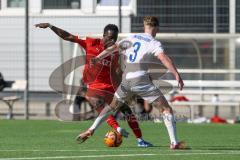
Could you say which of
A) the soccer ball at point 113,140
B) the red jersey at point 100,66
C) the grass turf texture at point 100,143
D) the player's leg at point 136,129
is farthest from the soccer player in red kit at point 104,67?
the grass turf texture at point 100,143

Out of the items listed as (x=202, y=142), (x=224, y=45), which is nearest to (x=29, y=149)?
(x=202, y=142)

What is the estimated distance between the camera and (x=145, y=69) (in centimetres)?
Result: 1397

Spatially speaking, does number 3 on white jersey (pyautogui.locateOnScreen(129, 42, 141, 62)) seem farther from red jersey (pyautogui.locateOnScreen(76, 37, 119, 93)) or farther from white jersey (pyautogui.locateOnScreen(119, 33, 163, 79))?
red jersey (pyautogui.locateOnScreen(76, 37, 119, 93))

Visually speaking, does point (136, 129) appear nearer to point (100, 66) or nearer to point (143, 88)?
point (143, 88)

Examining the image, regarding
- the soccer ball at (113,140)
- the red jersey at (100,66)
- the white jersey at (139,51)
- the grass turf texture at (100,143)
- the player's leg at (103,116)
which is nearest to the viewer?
the grass turf texture at (100,143)

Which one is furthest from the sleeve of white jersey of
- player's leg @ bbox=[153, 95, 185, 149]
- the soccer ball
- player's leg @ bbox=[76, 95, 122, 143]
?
the soccer ball

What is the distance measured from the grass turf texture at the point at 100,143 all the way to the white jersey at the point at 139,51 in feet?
3.82

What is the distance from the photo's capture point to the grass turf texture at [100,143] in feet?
41.2

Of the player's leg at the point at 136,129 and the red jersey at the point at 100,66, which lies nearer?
the player's leg at the point at 136,129

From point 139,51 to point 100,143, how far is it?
248cm

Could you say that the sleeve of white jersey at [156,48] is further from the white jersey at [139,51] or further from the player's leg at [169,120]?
the player's leg at [169,120]

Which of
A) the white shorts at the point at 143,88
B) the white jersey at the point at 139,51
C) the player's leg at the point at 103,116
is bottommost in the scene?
the player's leg at the point at 103,116

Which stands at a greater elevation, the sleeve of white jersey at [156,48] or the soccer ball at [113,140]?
the sleeve of white jersey at [156,48]

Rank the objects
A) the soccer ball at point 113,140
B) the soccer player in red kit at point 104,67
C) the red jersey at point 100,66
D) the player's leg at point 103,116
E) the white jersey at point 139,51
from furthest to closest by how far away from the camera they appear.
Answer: the red jersey at point 100,66, the soccer player in red kit at point 104,67, the soccer ball at point 113,140, the player's leg at point 103,116, the white jersey at point 139,51
